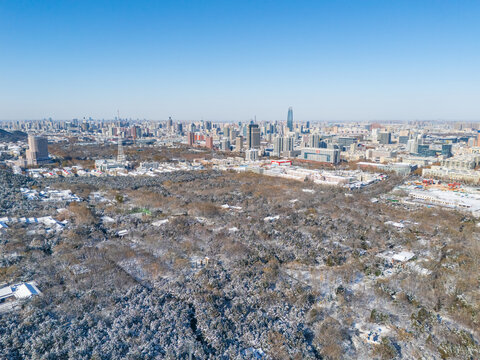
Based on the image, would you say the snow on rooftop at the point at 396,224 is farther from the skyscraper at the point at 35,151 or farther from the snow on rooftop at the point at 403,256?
the skyscraper at the point at 35,151

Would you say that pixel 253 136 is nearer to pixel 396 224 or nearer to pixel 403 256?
pixel 396 224

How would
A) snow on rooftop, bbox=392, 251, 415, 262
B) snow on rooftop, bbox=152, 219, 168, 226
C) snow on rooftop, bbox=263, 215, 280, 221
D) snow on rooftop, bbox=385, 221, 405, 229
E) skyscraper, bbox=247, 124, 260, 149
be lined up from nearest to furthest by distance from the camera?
snow on rooftop, bbox=392, 251, 415, 262 < snow on rooftop, bbox=152, 219, 168, 226 < snow on rooftop, bbox=385, 221, 405, 229 < snow on rooftop, bbox=263, 215, 280, 221 < skyscraper, bbox=247, 124, 260, 149

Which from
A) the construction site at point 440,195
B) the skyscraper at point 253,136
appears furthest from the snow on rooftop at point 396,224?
the skyscraper at point 253,136

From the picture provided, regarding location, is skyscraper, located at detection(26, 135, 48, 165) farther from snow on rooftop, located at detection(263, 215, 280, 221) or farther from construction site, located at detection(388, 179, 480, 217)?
construction site, located at detection(388, 179, 480, 217)

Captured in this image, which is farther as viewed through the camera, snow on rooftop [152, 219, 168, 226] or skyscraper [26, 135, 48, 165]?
skyscraper [26, 135, 48, 165]

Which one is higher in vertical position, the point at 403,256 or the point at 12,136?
the point at 12,136

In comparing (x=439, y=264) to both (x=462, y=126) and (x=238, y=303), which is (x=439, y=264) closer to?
(x=238, y=303)

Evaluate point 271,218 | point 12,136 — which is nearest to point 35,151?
point 12,136

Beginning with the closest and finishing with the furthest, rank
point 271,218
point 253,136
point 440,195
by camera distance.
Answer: point 271,218 → point 440,195 → point 253,136

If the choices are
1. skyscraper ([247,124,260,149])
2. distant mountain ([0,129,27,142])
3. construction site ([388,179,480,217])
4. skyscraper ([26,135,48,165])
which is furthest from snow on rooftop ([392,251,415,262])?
distant mountain ([0,129,27,142])

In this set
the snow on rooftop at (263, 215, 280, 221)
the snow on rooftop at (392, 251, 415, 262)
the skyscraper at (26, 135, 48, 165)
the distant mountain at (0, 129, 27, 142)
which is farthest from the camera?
the distant mountain at (0, 129, 27, 142)

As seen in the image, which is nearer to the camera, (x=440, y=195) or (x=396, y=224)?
(x=396, y=224)
